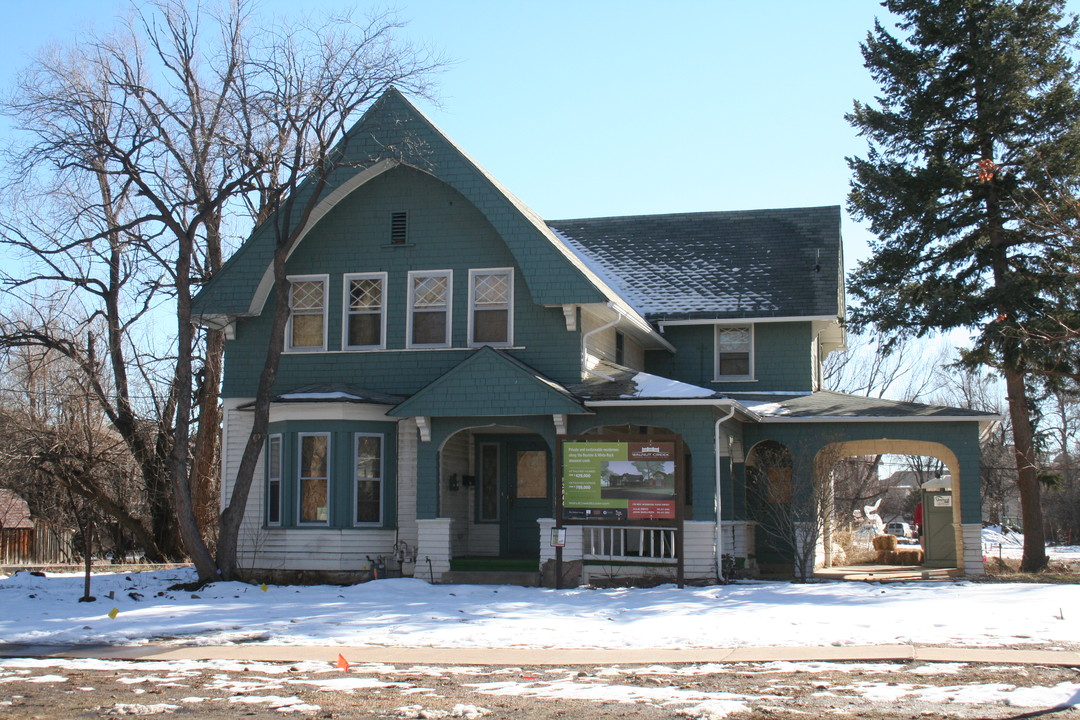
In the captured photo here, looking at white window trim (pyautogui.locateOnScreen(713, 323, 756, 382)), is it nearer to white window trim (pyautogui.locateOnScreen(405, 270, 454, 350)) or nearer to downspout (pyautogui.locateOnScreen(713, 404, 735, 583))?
downspout (pyautogui.locateOnScreen(713, 404, 735, 583))

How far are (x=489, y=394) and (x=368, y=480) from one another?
10.0ft

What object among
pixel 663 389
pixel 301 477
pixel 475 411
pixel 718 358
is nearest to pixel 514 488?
pixel 475 411

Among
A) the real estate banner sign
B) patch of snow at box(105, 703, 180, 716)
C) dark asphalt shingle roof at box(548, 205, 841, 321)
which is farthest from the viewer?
dark asphalt shingle roof at box(548, 205, 841, 321)

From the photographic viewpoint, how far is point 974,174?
21703 millimetres

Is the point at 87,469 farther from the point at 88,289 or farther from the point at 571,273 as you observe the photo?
the point at 571,273

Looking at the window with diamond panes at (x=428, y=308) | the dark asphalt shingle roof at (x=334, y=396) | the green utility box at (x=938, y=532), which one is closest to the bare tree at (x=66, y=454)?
the dark asphalt shingle roof at (x=334, y=396)

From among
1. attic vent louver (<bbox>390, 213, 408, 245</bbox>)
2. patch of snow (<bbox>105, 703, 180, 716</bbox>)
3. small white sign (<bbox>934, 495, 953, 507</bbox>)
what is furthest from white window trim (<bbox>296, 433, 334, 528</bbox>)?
small white sign (<bbox>934, 495, 953, 507</bbox>)

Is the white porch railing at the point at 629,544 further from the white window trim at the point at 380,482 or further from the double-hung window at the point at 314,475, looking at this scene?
the double-hung window at the point at 314,475

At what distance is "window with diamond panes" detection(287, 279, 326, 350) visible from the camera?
2020 cm

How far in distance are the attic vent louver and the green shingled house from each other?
1.5 inches

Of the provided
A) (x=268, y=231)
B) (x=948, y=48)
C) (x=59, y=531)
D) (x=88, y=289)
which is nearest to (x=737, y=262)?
(x=948, y=48)

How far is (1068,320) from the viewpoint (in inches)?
781

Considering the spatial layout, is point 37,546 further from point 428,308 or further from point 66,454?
point 428,308

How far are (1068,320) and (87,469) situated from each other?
847 inches
